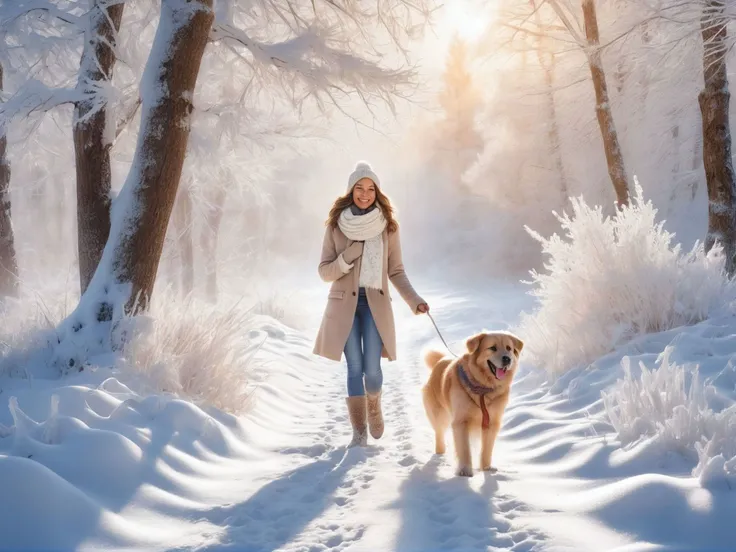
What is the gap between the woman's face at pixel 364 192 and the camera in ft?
14.3

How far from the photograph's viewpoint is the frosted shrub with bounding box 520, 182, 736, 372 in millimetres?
5270

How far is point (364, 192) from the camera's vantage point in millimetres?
4352

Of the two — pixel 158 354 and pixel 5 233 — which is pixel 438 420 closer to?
pixel 158 354

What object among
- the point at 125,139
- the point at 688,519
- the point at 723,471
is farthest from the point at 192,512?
the point at 125,139

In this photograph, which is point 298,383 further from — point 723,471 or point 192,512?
point 723,471

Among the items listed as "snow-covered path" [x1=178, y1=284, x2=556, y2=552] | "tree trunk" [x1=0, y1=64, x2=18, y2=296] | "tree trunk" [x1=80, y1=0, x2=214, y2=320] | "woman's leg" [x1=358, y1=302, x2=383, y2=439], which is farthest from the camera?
"tree trunk" [x1=0, y1=64, x2=18, y2=296]

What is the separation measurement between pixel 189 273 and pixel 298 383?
7882mm

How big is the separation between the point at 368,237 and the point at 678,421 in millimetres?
2534

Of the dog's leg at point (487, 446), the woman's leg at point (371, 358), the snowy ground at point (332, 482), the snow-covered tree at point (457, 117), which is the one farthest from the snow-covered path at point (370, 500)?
the snow-covered tree at point (457, 117)

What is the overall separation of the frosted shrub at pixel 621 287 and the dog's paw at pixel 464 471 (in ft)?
8.54

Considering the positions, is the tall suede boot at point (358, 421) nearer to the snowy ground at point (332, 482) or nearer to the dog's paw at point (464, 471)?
the snowy ground at point (332, 482)

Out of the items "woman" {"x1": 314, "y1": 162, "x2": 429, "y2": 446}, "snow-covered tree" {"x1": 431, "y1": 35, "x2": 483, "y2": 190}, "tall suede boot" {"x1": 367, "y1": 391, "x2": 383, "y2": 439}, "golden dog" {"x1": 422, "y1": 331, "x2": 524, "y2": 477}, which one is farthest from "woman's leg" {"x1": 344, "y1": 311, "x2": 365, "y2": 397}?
"snow-covered tree" {"x1": 431, "y1": 35, "x2": 483, "y2": 190}

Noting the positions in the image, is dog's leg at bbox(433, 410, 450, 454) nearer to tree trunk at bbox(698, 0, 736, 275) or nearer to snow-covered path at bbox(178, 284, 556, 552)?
snow-covered path at bbox(178, 284, 556, 552)

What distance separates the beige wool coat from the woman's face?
30 cm
